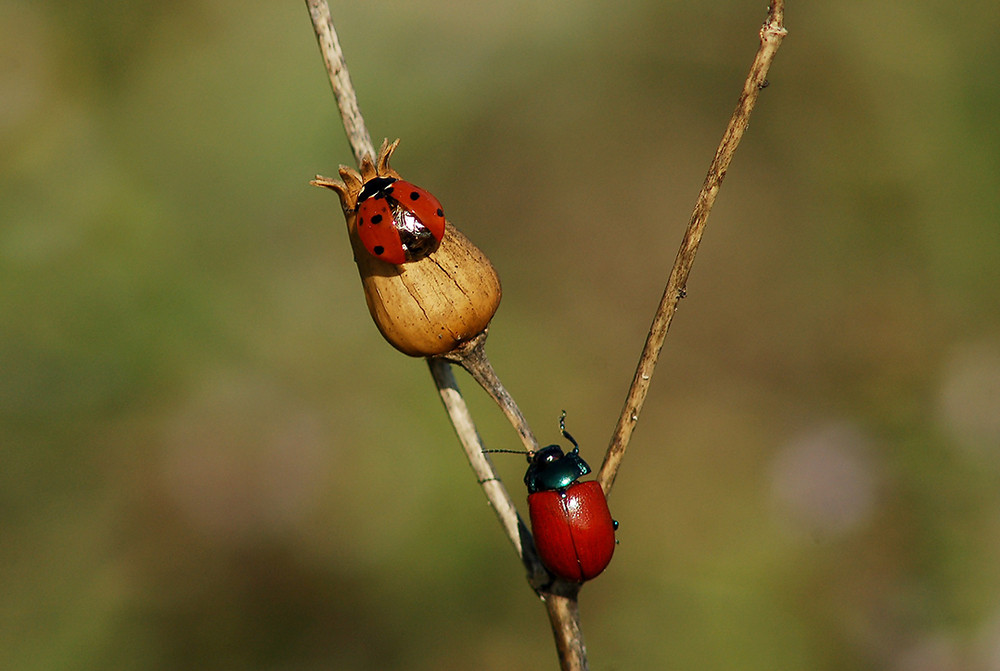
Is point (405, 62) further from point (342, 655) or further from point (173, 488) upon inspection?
point (342, 655)

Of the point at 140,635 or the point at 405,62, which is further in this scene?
the point at 405,62

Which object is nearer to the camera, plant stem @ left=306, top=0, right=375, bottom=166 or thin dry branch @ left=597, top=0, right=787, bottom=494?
thin dry branch @ left=597, top=0, right=787, bottom=494

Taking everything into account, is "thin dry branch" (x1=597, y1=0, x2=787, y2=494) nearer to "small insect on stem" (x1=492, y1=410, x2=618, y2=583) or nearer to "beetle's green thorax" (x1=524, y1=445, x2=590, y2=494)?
"small insect on stem" (x1=492, y1=410, x2=618, y2=583)

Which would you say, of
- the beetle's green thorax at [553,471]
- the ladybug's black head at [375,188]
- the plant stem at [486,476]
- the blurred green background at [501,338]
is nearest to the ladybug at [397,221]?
the ladybug's black head at [375,188]

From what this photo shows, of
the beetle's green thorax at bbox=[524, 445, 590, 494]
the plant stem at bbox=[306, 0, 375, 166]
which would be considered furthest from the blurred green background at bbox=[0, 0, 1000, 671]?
the plant stem at bbox=[306, 0, 375, 166]

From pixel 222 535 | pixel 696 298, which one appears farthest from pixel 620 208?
pixel 222 535

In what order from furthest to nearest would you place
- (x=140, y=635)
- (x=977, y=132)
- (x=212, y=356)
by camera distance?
(x=977, y=132), (x=212, y=356), (x=140, y=635)

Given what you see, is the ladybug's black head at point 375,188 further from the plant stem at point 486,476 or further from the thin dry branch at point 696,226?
the thin dry branch at point 696,226

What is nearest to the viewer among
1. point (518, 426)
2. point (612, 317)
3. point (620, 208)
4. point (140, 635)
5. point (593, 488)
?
point (518, 426)
